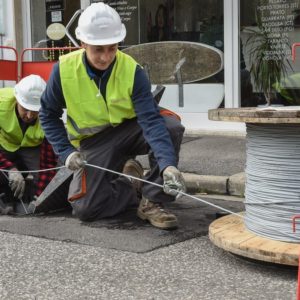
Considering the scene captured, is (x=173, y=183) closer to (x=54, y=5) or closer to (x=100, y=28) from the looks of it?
(x=100, y=28)

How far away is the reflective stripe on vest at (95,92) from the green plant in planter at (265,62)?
A: 11.2ft

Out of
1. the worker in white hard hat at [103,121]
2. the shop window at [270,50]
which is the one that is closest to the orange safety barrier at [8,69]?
the shop window at [270,50]

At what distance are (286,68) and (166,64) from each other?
162 centimetres

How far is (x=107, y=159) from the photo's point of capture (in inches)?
181

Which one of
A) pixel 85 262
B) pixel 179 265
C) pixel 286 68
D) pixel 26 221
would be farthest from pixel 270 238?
pixel 286 68

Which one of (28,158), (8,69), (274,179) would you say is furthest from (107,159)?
(8,69)

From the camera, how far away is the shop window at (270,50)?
751 centimetres

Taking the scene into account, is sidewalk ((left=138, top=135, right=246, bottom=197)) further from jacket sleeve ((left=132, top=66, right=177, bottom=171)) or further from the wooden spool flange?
the wooden spool flange

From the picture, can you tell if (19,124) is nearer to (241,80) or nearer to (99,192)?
(99,192)

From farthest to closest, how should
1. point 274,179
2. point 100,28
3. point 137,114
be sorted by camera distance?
point 137,114, point 100,28, point 274,179

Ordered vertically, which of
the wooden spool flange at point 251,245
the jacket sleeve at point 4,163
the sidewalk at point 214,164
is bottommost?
the sidewalk at point 214,164

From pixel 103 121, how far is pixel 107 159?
0.91 ft

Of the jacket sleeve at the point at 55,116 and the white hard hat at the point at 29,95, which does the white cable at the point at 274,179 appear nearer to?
the jacket sleeve at the point at 55,116

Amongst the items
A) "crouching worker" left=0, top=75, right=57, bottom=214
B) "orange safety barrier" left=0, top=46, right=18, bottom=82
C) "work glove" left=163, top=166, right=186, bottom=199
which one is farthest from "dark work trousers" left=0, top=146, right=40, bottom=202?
"orange safety barrier" left=0, top=46, right=18, bottom=82
